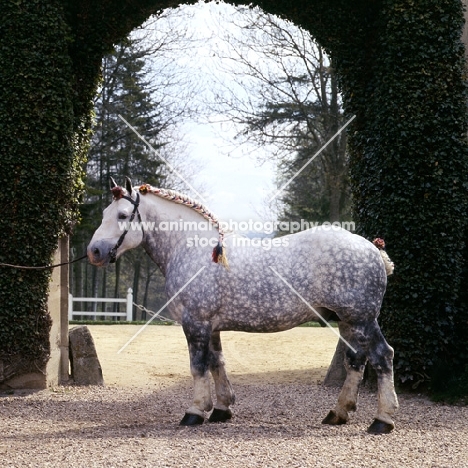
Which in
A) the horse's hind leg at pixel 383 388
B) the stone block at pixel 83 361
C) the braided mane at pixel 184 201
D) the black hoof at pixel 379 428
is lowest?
the stone block at pixel 83 361

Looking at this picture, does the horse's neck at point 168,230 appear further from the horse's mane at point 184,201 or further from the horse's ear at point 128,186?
the horse's ear at point 128,186

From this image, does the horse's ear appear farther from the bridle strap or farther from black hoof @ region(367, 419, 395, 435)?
black hoof @ region(367, 419, 395, 435)

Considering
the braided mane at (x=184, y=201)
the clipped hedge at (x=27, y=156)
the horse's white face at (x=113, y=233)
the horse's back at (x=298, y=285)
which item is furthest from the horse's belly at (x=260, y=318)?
the clipped hedge at (x=27, y=156)

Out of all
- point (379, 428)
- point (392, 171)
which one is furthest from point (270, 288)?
point (392, 171)

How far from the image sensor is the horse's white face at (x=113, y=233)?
571 cm

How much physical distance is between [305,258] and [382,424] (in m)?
1.56

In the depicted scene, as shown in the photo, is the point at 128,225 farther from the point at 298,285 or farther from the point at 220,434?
the point at 220,434

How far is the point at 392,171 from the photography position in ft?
27.0

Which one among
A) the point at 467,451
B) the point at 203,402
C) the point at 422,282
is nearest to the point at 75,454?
the point at 203,402

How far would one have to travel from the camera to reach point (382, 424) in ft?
19.1

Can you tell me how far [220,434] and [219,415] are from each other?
0.58 m

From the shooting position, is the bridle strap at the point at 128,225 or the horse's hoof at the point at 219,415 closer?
the bridle strap at the point at 128,225

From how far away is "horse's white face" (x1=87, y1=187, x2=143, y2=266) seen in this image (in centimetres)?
571

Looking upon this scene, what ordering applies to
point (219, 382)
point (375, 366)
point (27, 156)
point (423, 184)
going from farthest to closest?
1. point (27, 156)
2. point (423, 184)
3. point (219, 382)
4. point (375, 366)
